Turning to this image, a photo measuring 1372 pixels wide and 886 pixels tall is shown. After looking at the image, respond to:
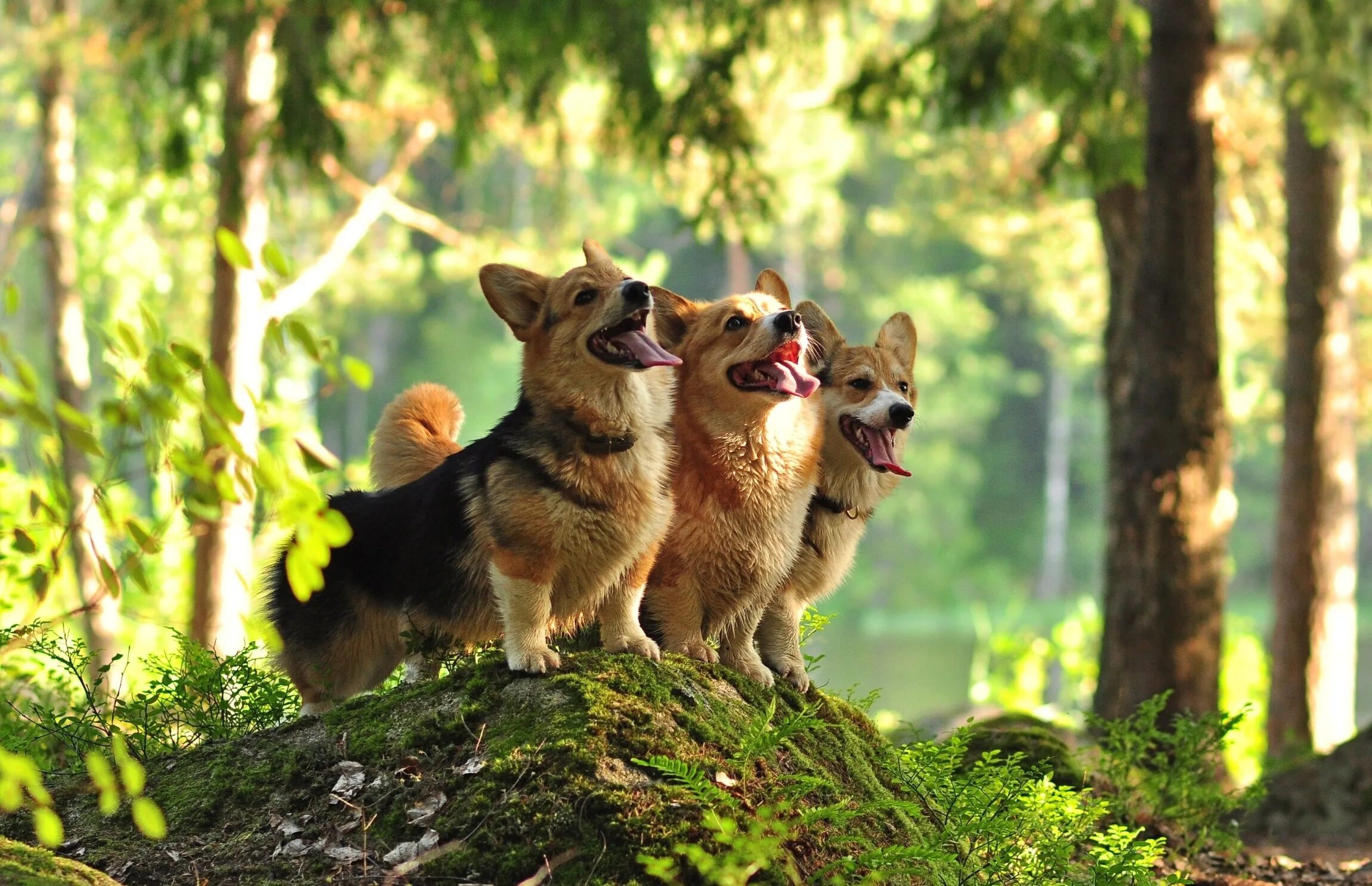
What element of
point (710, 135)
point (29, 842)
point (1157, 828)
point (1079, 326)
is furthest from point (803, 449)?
point (1079, 326)

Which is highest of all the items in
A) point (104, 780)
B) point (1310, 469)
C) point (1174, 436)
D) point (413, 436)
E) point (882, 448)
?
point (1310, 469)

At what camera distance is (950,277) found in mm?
44375

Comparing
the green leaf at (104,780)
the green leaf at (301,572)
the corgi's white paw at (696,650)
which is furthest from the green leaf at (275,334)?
the corgi's white paw at (696,650)

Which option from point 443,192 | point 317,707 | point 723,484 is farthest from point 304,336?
point 443,192

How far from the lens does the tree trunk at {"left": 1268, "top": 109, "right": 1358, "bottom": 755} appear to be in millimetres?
11055

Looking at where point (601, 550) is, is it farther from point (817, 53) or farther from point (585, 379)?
point (817, 53)

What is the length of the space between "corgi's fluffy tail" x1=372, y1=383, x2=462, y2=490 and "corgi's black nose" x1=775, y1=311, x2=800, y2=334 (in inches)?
56.6

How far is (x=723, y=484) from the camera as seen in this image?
395 centimetres

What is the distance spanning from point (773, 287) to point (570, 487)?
1.08 m

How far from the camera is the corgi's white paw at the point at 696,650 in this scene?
4012 mm

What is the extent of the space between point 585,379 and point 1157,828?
3.43m

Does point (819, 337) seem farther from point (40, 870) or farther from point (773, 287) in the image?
point (40, 870)

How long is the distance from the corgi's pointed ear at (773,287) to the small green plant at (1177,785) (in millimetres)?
2053

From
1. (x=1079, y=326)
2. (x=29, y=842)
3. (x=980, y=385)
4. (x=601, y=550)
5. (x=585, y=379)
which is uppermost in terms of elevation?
(x=980, y=385)
